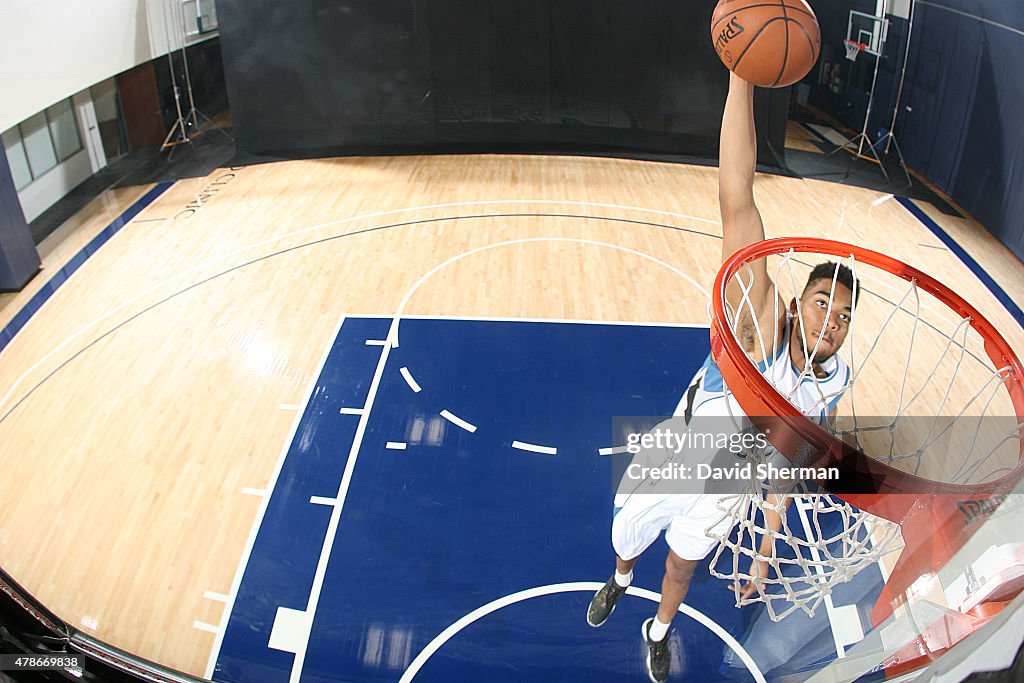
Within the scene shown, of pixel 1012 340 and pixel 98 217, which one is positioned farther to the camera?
pixel 98 217

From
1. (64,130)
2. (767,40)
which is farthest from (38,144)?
(767,40)

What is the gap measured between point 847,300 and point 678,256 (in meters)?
3.78

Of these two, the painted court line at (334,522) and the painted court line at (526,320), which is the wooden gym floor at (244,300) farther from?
the painted court line at (334,522)

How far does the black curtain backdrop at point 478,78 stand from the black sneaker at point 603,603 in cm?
697

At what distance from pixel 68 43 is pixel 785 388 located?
7.51 m

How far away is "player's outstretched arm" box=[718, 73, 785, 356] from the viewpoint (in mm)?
2928

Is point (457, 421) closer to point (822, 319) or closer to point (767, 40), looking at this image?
point (822, 319)

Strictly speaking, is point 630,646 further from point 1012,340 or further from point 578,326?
point 1012,340

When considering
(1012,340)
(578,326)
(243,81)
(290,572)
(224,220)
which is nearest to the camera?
(290,572)

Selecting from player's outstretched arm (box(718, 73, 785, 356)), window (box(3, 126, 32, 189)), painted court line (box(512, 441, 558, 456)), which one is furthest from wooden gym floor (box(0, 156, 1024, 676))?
player's outstretched arm (box(718, 73, 785, 356))

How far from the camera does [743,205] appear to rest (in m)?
3.02

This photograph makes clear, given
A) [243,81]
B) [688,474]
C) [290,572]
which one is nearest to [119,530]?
[290,572]

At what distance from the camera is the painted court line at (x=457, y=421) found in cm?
491

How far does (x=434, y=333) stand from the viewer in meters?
5.89
